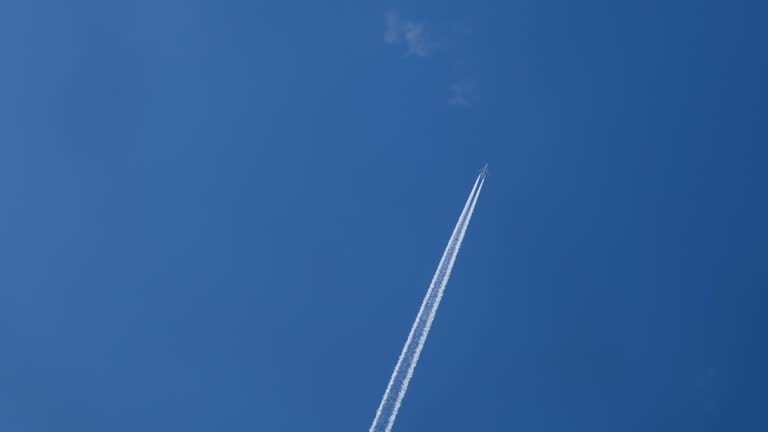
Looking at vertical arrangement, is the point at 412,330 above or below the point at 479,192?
below

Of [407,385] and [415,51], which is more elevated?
[415,51]

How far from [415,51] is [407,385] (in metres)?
43.5

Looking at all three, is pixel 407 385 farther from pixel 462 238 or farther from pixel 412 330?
pixel 462 238

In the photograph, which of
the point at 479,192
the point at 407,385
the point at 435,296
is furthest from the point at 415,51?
the point at 407,385

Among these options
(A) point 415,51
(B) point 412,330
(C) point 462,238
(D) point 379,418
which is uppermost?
(A) point 415,51

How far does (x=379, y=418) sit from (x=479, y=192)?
102 ft

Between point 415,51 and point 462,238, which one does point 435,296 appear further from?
point 415,51

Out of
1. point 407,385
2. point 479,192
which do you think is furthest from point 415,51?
point 407,385

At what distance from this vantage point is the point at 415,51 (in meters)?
145

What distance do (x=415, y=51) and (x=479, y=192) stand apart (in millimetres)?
20722

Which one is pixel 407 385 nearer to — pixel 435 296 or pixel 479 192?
pixel 435 296

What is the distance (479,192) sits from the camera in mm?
141125

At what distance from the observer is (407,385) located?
450ft

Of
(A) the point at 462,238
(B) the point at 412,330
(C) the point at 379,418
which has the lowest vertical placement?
(C) the point at 379,418
